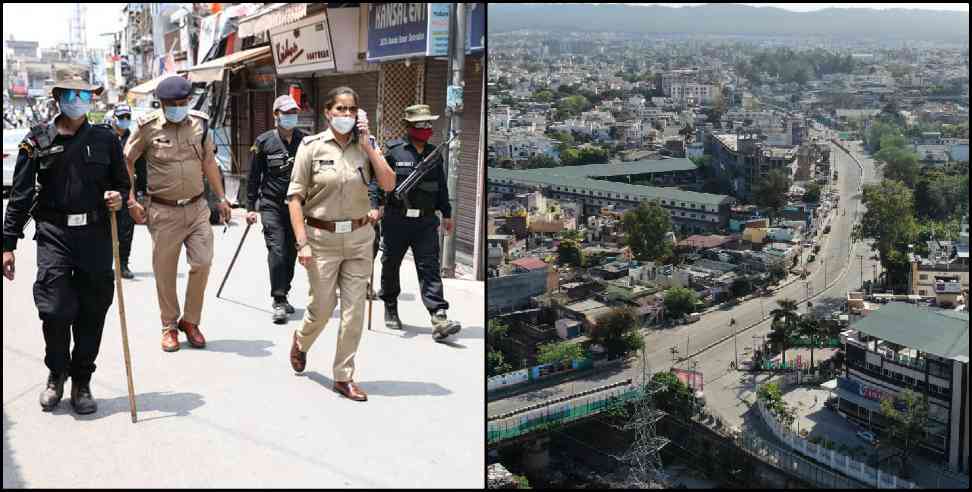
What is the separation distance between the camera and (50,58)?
433ft

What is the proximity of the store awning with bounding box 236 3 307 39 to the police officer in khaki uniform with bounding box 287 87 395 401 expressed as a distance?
10.0 metres

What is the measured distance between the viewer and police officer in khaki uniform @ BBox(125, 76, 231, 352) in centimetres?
618

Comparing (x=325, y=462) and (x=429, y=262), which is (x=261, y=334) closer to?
(x=429, y=262)

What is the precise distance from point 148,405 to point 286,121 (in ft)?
8.83

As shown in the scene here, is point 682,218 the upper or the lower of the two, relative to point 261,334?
upper

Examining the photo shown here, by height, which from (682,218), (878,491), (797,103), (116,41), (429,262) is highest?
(116,41)

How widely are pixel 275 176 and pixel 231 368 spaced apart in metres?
1.81

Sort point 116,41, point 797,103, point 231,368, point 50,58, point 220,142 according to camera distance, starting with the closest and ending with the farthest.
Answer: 1. point 797,103
2. point 231,368
3. point 220,142
4. point 116,41
5. point 50,58

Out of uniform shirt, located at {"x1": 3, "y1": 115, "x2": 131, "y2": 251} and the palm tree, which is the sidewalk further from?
the palm tree

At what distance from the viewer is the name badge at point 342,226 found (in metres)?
5.23

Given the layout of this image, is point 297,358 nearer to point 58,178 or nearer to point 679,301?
point 58,178

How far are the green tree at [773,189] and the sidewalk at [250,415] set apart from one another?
1905 millimetres

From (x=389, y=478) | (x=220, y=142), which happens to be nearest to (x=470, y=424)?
(x=389, y=478)

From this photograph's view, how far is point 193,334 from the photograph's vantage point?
21.2 feet
